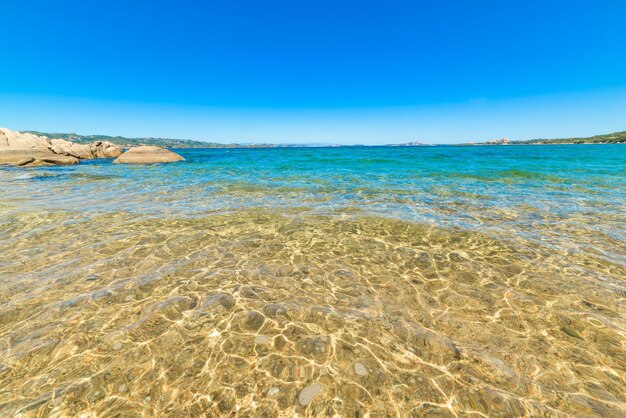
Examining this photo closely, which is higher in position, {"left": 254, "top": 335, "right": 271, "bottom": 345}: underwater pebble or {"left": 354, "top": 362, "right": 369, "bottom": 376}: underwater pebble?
{"left": 254, "top": 335, "right": 271, "bottom": 345}: underwater pebble

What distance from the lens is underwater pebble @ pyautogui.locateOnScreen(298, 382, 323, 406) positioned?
9.77 feet

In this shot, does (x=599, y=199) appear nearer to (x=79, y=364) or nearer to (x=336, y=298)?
(x=336, y=298)

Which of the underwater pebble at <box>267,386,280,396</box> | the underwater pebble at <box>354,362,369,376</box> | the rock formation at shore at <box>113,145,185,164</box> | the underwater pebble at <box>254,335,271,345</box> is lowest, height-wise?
the underwater pebble at <box>354,362,369,376</box>

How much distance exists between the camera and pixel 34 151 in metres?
35.6

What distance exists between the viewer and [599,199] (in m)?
12.3

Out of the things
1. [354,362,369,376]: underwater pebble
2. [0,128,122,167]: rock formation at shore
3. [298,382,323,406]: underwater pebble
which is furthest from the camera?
[0,128,122,167]: rock formation at shore

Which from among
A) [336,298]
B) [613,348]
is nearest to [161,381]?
[336,298]

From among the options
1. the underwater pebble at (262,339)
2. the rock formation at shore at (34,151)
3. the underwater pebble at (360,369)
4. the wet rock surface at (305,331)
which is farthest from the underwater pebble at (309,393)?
the rock formation at shore at (34,151)

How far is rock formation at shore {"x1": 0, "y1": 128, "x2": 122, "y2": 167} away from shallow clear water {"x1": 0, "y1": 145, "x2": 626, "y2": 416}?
37.6 m

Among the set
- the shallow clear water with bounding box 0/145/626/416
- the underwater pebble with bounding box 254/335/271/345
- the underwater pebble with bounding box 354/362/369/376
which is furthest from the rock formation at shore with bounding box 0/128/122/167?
the underwater pebble with bounding box 354/362/369/376

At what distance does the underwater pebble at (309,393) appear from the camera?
2.98 metres

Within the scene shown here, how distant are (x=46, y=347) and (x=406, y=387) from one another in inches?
197

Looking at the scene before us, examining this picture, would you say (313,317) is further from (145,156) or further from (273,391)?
(145,156)

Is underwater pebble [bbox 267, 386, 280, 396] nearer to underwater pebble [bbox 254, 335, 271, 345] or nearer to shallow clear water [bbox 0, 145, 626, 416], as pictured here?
shallow clear water [bbox 0, 145, 626, 416]
